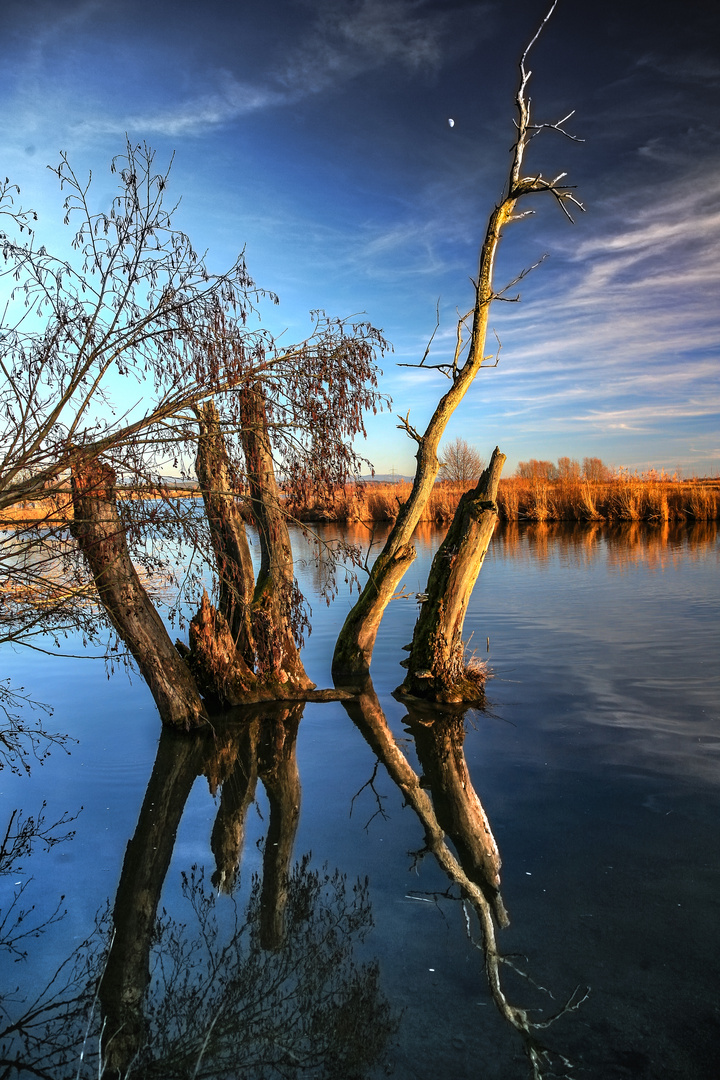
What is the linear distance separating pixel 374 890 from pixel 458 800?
1.51 metres

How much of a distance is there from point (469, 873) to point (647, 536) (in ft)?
A: 82.0

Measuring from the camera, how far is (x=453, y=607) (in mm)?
8531

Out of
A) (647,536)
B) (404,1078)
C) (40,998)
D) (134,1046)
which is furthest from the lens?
(647,536)

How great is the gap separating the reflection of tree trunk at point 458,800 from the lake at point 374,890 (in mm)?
31

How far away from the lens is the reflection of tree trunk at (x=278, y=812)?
4223mm

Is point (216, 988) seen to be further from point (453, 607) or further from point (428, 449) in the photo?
point (428, 449)

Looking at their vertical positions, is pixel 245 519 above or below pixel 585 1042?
above

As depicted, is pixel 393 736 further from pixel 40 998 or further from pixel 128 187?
pixel 128 187

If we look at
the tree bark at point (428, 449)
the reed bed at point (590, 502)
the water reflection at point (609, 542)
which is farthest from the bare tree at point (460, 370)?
the reed bed at point (590, 502)

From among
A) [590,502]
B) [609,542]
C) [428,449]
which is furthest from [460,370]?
[590,502]

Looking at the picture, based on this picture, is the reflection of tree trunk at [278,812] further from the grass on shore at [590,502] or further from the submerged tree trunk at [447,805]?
the grass on shore at [590,502]

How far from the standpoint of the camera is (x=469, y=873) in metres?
4.61

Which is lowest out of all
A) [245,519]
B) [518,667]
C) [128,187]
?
[518,667]

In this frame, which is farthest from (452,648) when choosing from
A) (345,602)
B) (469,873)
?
(345,602)
